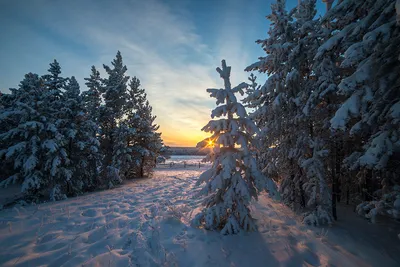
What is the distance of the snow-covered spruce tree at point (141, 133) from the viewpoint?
67.3 ft

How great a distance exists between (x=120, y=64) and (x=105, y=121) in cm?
699

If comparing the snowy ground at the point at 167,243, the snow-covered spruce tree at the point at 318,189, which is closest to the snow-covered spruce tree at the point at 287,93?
the snow-covered spruce tree at the point at 318,189

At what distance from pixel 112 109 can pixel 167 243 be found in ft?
56.1

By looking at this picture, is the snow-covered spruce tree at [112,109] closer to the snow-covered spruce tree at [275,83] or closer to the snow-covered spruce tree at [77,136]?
the snow-covered spruce tree at [77,136]

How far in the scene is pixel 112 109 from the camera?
19375mm

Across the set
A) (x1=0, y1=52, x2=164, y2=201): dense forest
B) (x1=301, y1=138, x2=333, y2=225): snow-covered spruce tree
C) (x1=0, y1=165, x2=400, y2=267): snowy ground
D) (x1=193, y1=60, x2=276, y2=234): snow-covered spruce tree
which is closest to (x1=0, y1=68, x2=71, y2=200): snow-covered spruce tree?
(x1=0, y1=52, x2=164, y2=201): dense forest

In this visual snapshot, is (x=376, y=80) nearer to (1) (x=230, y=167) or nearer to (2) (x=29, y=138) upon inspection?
(1) (x=230, y=167)

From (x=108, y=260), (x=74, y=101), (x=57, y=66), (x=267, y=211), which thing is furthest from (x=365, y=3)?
(x=57, y=66)

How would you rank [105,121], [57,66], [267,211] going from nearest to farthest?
[267,211] < [57,66] < [105,121]

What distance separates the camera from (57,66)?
13836 millimetres

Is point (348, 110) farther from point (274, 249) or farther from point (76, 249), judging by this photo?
point (76, 249)

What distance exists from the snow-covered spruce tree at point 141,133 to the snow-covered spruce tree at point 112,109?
1.21 metres

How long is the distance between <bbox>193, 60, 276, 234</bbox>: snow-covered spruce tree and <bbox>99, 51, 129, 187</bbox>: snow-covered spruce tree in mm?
14538

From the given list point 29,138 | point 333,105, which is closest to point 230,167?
point 333,105
